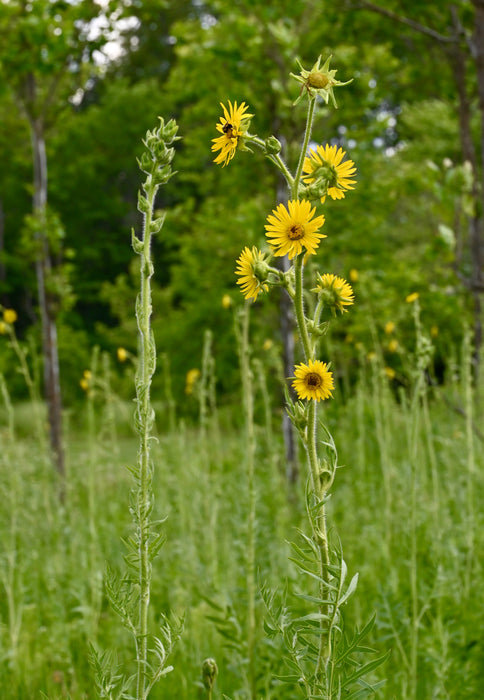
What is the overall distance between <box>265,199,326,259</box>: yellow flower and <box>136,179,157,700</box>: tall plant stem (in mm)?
183

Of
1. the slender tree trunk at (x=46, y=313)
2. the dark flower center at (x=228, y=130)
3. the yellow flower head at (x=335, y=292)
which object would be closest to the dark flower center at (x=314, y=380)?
the yellow flower head at (x=335, y=292)

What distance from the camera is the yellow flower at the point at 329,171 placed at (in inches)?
36.8

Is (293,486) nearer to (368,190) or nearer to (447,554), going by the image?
(447,554)

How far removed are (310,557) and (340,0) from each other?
4910 mm

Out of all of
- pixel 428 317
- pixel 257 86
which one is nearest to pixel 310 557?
pixel 257 86

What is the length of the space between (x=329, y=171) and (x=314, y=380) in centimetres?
29

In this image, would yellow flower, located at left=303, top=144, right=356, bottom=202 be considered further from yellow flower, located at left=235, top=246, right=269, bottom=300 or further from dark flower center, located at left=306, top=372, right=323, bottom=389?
dark flower center, located at left=306, top=372, right=323, bottom=389

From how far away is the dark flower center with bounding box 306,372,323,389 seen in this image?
89cm

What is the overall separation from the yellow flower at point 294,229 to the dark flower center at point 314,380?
0.16 m

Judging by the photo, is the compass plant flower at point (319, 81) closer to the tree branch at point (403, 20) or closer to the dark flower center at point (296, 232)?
the dark flower center at point (296, 232)

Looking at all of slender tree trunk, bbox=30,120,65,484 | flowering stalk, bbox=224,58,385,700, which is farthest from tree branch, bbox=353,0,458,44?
flowering stalk, bbox=224,58,385,700

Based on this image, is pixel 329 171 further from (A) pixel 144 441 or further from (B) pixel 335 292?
(A) pixel 144 441

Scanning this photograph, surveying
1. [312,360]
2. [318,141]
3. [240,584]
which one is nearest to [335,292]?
[312,360]

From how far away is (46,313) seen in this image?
5.20 metres
